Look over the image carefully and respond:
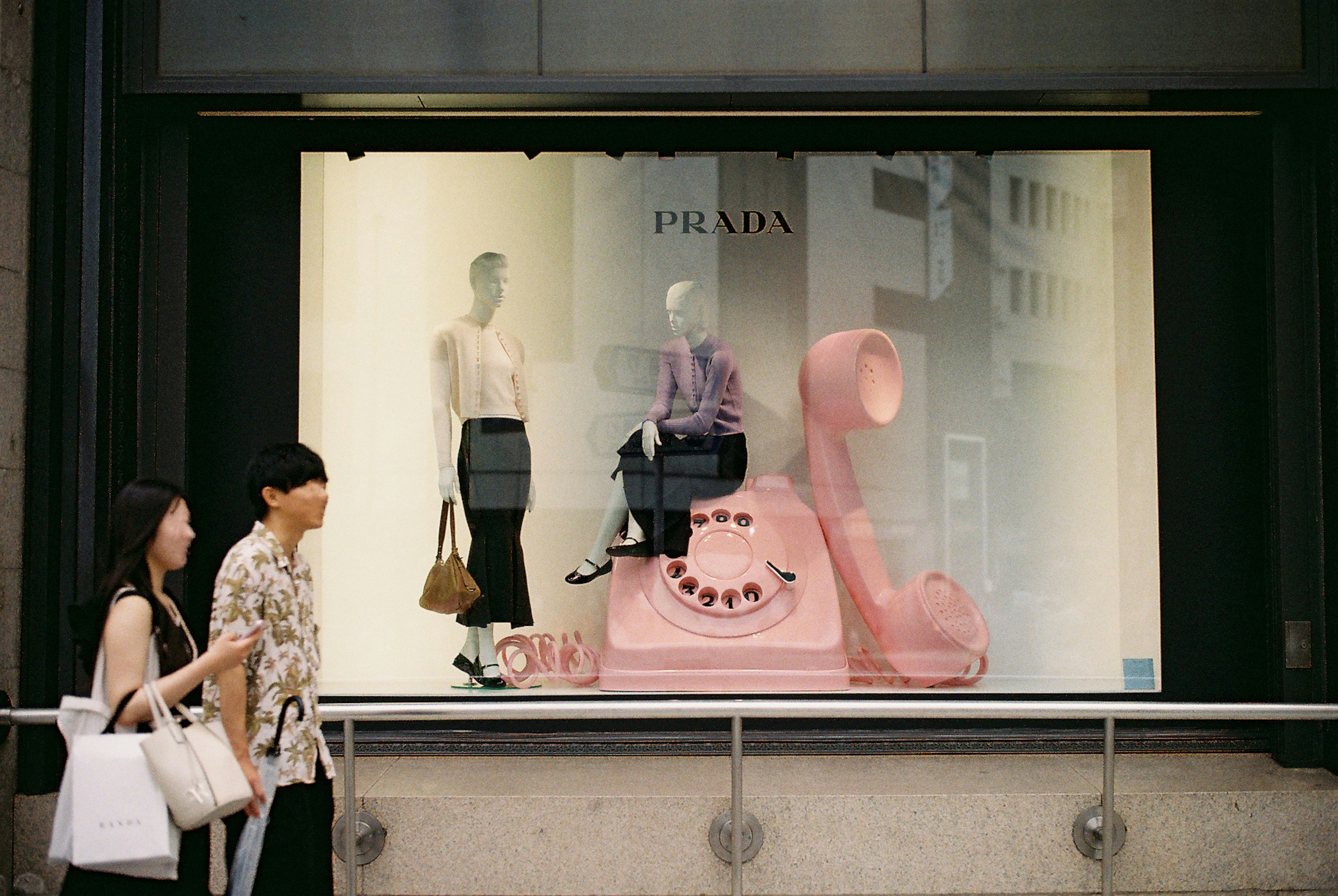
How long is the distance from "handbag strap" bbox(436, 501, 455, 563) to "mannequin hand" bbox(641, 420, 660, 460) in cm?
88

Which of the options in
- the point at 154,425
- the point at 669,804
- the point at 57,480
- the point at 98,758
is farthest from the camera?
the point at 154,425

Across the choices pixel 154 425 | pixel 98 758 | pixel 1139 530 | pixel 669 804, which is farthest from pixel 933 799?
pixel 154 425

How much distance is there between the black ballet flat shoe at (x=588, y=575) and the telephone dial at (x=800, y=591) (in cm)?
5

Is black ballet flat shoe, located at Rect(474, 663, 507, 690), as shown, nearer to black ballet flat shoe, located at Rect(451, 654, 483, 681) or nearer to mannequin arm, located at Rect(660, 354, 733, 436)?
black ballet flat shoe, located at Rect(451, 654, 483, 681)

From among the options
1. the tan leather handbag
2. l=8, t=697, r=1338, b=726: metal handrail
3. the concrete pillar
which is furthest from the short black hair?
the tan leather handbag

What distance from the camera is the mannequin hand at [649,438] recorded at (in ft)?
16.4

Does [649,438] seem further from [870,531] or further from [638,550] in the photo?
[870,531]

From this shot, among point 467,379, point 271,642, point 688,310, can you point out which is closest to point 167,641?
point 271,642

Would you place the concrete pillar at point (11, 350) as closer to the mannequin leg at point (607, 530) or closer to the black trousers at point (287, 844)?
the black trousers at point (287, 844)

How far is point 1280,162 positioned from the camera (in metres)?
4.78

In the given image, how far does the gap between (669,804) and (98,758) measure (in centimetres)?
209

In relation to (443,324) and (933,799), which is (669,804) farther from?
(443,324)

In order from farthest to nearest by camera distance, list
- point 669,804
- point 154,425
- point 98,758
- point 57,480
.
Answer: point 154,425
point 57,480
point 669,804
point 98,758

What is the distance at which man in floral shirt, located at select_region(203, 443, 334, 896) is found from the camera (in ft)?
9.16
